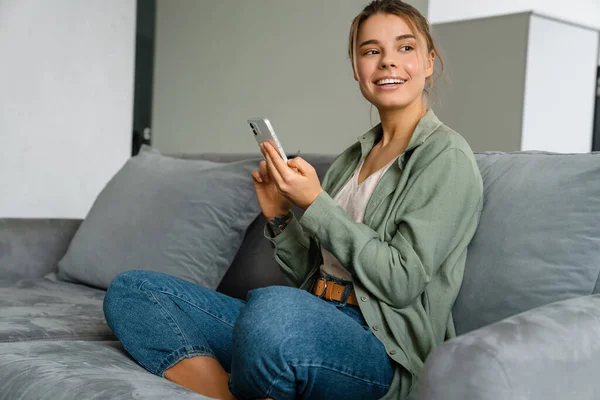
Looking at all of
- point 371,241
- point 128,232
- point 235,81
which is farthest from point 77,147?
point 371,241

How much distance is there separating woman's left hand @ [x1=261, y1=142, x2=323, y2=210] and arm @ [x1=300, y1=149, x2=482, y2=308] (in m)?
0.03

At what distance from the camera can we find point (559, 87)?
225 cm

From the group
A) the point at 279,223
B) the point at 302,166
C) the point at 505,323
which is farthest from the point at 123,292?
the point at 505,323

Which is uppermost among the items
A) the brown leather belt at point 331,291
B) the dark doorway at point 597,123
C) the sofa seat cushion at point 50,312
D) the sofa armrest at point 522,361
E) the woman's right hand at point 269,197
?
the dark doorway at point 597,123

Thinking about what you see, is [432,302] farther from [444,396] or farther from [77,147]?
[77,147]

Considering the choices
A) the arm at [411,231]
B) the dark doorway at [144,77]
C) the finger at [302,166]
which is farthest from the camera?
the dark doorway at [144,77]

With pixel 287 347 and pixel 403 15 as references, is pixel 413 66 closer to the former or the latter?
pixel 403 15

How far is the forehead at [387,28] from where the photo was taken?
4.85ft

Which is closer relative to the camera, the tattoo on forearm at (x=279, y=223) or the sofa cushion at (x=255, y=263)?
the tattoo on forearm at (x=279, y=223)

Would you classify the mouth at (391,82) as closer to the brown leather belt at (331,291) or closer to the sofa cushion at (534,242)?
the sofa cushion at (534,242)

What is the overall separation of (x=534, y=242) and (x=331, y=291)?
365 mm

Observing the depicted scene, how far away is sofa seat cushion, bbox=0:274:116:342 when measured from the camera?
1.68 meters

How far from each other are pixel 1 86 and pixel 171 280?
257 centimetres

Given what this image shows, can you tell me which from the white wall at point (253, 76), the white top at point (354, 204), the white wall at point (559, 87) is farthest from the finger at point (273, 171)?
the white wall at point (253, 76)
